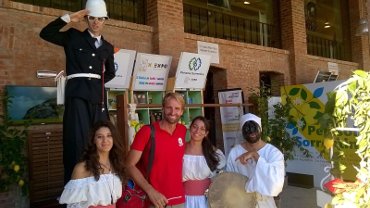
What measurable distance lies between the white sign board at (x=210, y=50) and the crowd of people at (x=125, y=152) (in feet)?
15.4

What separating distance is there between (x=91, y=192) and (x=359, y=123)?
1.65m

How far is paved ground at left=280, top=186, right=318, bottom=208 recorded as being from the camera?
20.6 ft

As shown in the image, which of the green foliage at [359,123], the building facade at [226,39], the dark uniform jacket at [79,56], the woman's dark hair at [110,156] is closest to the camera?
the green foliage at [359,123]

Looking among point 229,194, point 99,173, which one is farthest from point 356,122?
point 99,173

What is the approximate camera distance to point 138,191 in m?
2.77

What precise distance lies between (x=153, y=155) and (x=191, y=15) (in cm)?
665

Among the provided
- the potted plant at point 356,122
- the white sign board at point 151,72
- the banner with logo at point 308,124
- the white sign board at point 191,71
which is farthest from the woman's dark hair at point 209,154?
the banner with logo at point 308,124

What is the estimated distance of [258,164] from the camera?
287cm

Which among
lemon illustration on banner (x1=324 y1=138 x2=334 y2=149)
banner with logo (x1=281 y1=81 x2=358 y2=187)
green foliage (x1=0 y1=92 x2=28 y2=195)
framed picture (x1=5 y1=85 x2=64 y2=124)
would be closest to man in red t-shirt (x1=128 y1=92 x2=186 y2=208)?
lemon illustration on banner (x1=324 y1=138 x2=334 y2=149)

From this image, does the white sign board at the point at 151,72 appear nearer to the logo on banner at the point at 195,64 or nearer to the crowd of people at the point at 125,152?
the logo on banner at the point at 195,64

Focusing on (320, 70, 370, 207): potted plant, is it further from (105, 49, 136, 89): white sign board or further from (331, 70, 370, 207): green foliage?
(105, 49, 136, 89): white sign board

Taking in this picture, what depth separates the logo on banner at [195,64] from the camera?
681 centimetres

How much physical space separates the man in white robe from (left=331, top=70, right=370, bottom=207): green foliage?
0.81 m

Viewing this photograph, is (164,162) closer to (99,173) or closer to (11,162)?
(99,173)
